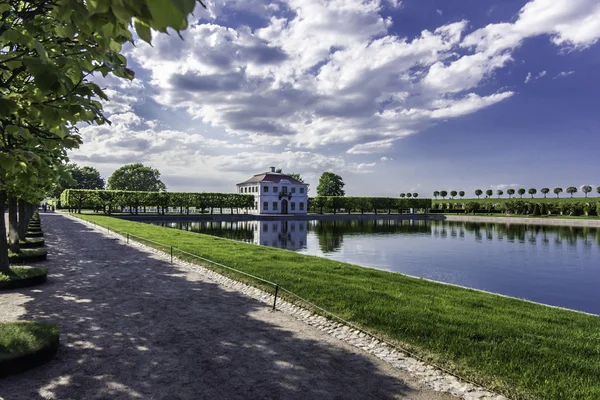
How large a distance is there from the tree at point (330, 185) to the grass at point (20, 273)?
93703mm

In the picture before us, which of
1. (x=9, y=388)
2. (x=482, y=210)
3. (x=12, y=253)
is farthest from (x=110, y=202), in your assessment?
(x=482, y=210)

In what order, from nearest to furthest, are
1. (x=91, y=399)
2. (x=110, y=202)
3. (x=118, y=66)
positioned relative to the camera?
(x=118, y=66), (x=91, y=399), (x=110, y=202)

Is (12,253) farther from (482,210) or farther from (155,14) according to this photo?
(482,210)

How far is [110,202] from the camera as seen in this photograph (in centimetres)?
6309

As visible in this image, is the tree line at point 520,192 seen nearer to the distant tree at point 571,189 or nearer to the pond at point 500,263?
the distant tree at point 571,189

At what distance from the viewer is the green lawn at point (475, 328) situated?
535cm

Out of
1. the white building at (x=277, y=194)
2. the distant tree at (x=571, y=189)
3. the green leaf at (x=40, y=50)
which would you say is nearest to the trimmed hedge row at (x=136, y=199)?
the white building at (x=277, y=194)

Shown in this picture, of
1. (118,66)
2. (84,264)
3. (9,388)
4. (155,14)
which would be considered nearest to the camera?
(155,14)

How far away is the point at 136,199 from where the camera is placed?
212 ft

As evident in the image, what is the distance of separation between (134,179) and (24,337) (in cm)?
9366

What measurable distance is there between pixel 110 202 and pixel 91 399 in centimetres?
6582

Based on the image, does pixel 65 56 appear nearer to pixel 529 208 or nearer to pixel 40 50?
pixel 40 50

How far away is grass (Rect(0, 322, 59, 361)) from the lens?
17.9 feet

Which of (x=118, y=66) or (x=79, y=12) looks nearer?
(x=79, y=12)
